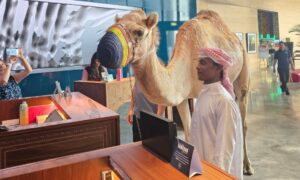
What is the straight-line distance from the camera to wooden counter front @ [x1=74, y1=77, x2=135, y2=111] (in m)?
5.26

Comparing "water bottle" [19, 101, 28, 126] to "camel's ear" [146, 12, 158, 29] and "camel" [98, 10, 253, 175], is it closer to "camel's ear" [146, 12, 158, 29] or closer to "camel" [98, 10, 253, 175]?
"camel" [98, 10, 253, 175]

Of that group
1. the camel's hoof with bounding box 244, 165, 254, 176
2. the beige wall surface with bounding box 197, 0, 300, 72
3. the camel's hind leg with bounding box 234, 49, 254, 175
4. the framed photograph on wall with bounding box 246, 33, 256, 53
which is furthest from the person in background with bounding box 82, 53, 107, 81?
the framed photograph on wall with bounding box 246, 33, 256, 53

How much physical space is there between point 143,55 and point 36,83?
461 centimetres

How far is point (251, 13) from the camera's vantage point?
11.3 m

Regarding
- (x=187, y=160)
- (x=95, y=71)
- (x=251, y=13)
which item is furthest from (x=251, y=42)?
(x=187, y=160)

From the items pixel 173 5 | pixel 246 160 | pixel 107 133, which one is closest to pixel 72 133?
pixel 107 133

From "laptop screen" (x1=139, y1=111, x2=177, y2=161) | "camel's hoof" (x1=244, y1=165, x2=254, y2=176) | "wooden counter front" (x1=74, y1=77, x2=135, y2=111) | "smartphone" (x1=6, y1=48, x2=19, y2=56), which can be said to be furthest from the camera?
"wooden counter front" (x1=74, y1=77, x2=135, y2=111)

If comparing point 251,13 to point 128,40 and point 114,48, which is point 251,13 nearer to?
point 128,40

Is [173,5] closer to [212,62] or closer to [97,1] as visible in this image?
[97,1]

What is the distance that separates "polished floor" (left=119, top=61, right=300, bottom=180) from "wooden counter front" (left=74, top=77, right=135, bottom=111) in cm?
64

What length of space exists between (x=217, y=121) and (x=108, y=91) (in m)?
3.80

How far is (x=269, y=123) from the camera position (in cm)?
573

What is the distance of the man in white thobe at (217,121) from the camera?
1581 millimetres

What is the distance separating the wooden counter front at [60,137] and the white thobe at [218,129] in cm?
89
